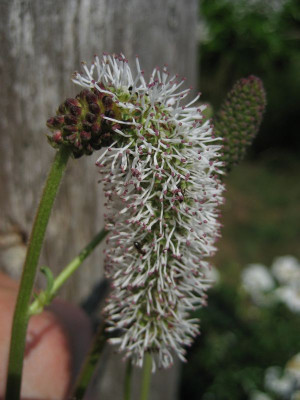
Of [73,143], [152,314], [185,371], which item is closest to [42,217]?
[73,143]

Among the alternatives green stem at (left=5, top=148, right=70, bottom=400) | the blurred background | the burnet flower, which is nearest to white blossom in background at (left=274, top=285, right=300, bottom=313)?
the blurred background

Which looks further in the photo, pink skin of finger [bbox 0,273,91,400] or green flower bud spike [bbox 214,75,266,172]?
pink skin of finger [bbox 0,273,91,400]

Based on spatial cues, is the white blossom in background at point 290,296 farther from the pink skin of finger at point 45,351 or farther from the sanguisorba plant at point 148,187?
the sanguisorba plant at point 148,187

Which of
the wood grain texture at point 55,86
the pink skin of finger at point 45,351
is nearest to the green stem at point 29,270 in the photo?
the pink skin of finger at point 45,351

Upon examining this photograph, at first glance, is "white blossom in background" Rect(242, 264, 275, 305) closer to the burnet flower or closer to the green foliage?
the green foliage

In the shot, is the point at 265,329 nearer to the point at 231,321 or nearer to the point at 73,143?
the point at 231,321
